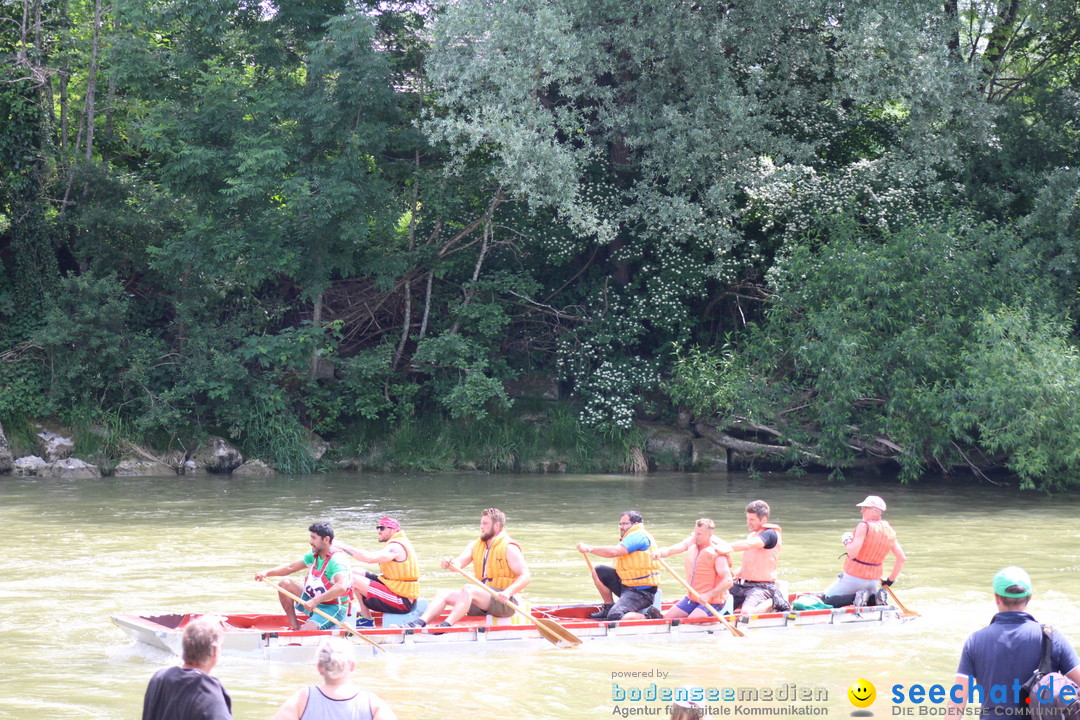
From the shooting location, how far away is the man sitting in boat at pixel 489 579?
1055 cm

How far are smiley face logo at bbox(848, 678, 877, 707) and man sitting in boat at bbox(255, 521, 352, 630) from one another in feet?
14.2

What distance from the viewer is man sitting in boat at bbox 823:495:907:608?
11.1m

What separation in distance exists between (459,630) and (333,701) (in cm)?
522

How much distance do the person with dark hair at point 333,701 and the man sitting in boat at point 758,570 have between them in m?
6.23

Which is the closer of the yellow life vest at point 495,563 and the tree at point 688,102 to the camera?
the yellow life vest at point 495,563

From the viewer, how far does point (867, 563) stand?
448 inches

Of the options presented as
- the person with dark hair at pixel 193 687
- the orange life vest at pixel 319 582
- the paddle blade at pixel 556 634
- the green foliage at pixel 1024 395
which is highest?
the green foliage at pixel 1024 395

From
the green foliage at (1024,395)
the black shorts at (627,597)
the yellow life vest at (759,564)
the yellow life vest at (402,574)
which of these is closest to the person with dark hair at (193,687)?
the yellow life vest at (402,574)

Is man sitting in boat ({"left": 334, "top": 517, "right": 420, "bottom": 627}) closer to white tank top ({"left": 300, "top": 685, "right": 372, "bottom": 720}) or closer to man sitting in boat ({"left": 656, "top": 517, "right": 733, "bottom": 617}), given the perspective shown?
man sitting in boat ({"left": 656, "top": 517, "right": 733, "bottom": 617})

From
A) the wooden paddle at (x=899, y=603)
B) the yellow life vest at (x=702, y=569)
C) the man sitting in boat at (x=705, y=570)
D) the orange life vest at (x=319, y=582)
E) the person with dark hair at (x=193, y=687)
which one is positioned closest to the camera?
the person with dark hair at (x=193, y=687)

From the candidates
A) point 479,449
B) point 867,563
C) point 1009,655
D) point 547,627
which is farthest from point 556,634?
point 479,449

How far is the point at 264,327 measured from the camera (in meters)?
24.8

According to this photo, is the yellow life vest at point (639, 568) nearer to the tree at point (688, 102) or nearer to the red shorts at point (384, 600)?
the red shorts at point (384, 600)

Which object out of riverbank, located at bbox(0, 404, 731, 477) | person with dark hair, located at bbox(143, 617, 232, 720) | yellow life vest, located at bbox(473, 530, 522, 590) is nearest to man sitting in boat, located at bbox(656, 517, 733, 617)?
yellow life vest, located at bbox(473, 530, 522, 590)
